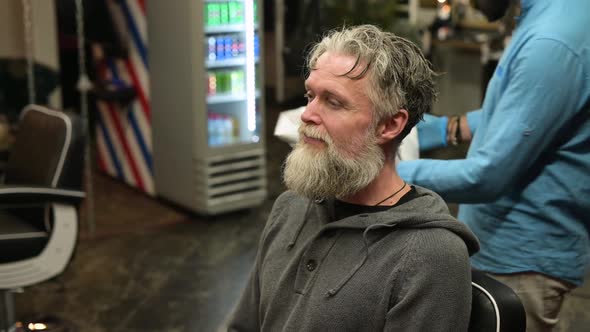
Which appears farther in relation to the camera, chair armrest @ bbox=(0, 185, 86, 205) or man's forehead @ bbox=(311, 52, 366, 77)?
chair armrest @ bbox=(0, 185, 86, 205)

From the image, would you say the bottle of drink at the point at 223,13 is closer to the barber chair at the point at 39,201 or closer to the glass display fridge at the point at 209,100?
the glass display fridge at the point at 209,100

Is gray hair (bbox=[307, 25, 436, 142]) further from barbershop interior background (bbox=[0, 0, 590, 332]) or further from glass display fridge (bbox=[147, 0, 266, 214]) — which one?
glass display fridge (bbox=[147, 0, 266, 214])

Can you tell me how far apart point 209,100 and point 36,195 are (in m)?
Result: 2.26

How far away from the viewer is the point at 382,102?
1549mm

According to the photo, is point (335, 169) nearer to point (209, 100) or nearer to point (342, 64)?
point (342, 64)

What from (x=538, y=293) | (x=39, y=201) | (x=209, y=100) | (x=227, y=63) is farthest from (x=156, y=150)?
(x=538, y=293)

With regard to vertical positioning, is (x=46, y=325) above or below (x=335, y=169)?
below

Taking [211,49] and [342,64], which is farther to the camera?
[211,49]

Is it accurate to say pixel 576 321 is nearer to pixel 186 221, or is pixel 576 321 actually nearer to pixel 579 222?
pixel 579 222

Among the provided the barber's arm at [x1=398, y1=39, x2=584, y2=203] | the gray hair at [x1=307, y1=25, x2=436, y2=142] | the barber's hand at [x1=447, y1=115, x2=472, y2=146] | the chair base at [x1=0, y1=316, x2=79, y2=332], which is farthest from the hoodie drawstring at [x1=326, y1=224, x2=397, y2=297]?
the chair base at [x1=0, y1=316, x2=79, y2=332]

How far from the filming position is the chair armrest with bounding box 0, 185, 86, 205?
118 inches

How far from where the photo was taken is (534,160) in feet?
6.00

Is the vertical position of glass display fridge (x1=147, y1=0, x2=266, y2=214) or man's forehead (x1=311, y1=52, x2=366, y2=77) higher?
man's forehead (x1=311, y1=52, x2=366, y2=77)

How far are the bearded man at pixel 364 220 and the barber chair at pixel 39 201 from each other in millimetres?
1640
